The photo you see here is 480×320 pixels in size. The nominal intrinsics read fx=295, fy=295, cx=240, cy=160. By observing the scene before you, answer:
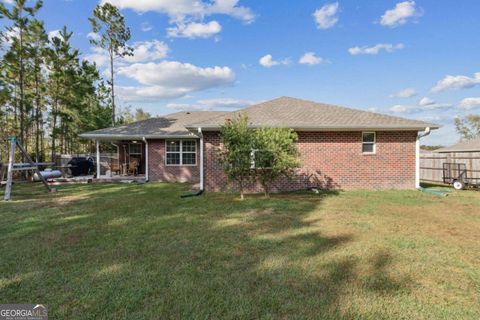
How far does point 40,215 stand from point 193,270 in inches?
227

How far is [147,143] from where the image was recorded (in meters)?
16.0

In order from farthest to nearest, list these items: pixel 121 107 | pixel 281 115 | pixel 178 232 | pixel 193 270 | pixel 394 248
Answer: pixel 121 107
pixel 281 115
pixel 178 232
pixel 394 248
pixel 193 270

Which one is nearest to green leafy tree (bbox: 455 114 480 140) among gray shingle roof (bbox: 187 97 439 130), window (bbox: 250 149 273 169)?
gray shingle roof (bbox: 187 97 439 130)


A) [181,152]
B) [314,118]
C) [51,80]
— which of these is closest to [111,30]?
[51,80]

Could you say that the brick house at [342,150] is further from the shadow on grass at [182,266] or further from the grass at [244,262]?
the shadow on grass at [182,266]

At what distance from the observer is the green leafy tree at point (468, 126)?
44.0 m

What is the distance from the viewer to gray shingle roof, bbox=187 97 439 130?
37.7ft

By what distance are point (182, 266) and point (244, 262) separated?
902 millimetres

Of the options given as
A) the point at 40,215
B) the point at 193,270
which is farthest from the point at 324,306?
the point at 40,215

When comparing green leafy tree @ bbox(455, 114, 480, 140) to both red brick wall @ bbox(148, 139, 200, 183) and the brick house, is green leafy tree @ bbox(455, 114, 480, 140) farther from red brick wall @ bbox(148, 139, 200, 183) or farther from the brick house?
red brick wall @ bbox(148, 139, 200, 183)

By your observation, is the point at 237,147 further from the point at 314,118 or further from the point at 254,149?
the point at 314,118

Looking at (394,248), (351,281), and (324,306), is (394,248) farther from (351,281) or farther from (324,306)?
(324,306)

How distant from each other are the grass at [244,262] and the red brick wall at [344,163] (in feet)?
11.6

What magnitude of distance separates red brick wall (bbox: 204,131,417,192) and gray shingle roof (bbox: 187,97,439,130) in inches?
18.6
